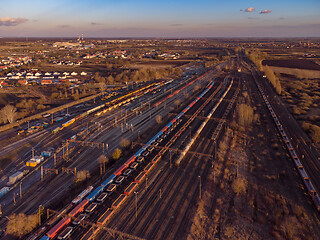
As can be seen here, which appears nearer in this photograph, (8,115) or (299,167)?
(299,167)

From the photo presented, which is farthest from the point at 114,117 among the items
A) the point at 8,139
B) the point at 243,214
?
the point at 243,214

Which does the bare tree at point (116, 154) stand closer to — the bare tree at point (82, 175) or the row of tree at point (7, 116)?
the bare tree at point (82, 175)

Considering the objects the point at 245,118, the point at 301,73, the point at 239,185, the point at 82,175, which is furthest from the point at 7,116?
the point at 301,73

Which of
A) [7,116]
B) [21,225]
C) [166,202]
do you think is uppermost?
[7,116]

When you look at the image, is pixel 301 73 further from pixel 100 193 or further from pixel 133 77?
pixel 100 193

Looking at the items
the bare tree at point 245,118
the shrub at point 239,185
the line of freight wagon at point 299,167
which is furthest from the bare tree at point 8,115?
the line of freight wagon at point 299,167

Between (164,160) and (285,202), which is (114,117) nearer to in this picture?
(164,160)

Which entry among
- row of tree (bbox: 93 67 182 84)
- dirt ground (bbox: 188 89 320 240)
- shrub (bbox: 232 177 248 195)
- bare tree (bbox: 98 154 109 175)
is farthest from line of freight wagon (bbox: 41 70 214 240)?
row of tree (bbox: 93 67 182 84)
